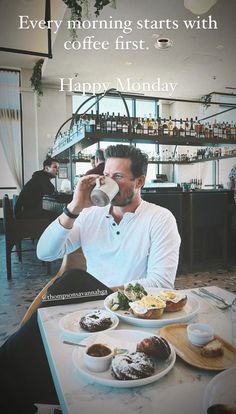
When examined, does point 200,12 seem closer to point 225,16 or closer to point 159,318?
point 225,16

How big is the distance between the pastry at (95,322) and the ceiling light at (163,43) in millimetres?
5605

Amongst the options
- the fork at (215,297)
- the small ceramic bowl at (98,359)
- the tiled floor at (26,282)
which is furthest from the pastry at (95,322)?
the tiled floor at (26,282)

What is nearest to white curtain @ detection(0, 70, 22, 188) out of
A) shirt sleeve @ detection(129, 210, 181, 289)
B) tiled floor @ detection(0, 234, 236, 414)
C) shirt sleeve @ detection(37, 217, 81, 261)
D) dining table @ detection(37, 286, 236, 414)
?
tiled floor @ detection(0, 234, 236, 414)

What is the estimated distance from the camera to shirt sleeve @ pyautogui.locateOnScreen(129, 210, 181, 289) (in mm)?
1239

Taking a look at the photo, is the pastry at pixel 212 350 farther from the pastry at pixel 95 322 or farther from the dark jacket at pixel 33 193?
the dark jacket at pixel 33 193

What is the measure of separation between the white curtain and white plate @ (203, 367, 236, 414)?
284 inches

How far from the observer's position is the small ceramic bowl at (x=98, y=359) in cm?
61

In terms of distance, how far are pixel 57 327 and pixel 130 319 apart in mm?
→ 192

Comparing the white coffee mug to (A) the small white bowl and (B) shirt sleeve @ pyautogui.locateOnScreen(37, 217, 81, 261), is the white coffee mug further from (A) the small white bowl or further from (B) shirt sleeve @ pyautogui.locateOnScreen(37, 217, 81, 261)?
(A) the small white bowl

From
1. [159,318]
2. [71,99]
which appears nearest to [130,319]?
[159,318]

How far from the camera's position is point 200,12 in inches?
185

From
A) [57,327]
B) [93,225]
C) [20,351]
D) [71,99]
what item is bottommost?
[20,351]

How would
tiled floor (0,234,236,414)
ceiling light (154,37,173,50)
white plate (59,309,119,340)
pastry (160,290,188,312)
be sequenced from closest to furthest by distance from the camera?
white plate (59,309,119,340), pastry (160,290,188,312), tiled floor (0,234,236,414), ceiling light (154,37,173,50)

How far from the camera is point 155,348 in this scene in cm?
65
